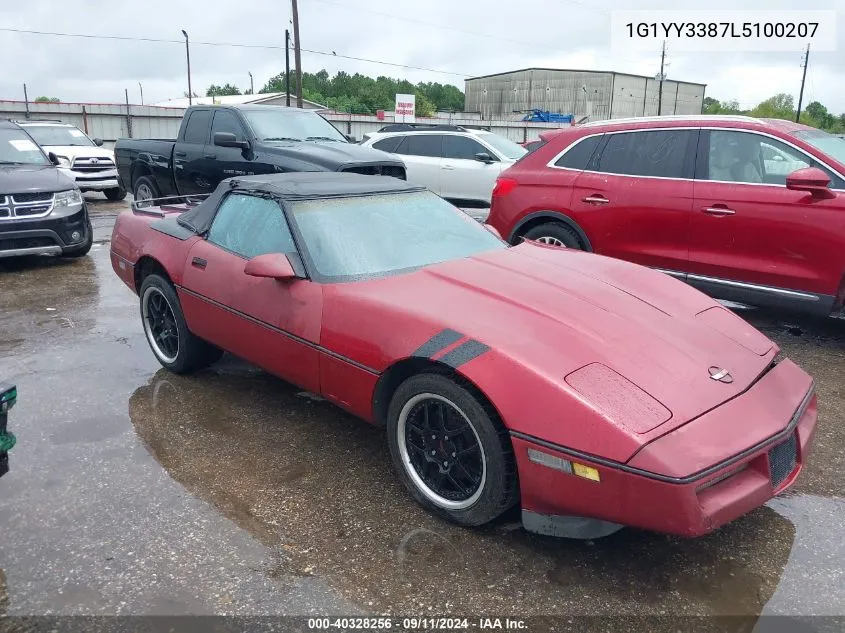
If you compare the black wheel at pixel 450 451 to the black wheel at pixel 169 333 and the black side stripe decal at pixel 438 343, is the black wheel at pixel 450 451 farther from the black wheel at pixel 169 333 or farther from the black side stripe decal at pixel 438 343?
the black wheel at pixel 169 333

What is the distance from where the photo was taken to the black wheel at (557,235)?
6246 millimetres

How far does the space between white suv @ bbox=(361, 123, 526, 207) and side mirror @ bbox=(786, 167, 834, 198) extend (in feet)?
20.9

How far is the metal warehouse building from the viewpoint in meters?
74.6

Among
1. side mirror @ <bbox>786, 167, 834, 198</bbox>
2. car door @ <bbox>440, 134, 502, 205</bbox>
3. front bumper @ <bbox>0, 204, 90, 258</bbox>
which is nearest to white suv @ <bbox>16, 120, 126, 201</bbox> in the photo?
front bumper @ <bbox>0, 204, 90, 258</bbox>

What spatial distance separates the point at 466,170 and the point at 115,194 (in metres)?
8.50

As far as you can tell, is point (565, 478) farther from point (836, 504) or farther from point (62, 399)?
point (62, 399)

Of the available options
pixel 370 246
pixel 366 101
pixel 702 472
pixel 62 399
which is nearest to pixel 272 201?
pixel 370 246

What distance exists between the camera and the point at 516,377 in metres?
2.57

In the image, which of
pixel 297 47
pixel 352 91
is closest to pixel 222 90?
pixel 352 91

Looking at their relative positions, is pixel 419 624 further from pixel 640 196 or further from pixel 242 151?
pixel 242 151

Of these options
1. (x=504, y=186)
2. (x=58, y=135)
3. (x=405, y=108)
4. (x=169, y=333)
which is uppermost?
(x=405, y=108)

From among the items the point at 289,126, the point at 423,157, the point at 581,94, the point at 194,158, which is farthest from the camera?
the point at 581,94

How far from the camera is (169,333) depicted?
4.71 meters

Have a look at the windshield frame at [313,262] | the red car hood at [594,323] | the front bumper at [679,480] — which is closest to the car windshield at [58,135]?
the windshield frame at [313,262]
